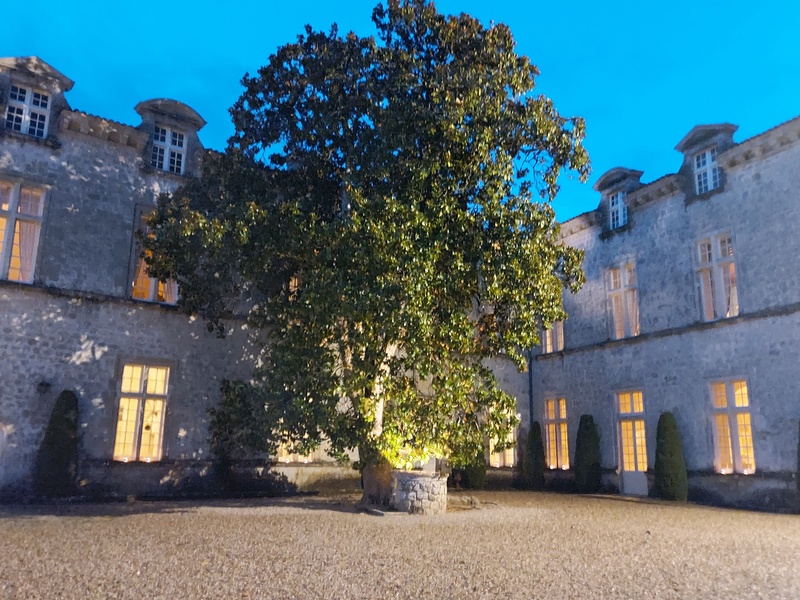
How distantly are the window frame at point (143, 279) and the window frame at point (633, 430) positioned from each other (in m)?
11.8

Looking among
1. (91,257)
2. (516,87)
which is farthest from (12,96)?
(516,87)

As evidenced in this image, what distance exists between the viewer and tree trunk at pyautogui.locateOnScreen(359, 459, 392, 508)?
38.7ft

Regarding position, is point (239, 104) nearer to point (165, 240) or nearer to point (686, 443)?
point (165, 240)

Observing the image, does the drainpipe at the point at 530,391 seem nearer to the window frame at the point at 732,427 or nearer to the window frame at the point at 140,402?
the window frame at the point at 732,427

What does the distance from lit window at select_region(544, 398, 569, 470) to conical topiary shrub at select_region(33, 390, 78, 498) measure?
13102 mm

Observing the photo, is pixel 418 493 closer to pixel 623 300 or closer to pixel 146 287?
pixel 146 287

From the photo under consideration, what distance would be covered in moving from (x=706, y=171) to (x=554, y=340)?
6.85 meters

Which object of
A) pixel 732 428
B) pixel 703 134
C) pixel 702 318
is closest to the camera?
pixel 732 428

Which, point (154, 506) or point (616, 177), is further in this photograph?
point (616, 177)

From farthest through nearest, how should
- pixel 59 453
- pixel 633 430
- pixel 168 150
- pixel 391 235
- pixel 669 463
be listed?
pixel 633 430 → pixel 669 463 → pixel 168 150 → pixel 59 453 → pixel 391 235

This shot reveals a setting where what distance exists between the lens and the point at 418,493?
1127 cm

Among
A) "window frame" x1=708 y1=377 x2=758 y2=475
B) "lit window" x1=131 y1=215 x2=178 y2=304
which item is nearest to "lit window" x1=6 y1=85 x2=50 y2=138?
"lit window" x1=131 y1=215 x2=178 y2=304

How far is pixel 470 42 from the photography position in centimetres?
1200

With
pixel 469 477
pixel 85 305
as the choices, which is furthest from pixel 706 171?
pixel 85 305
